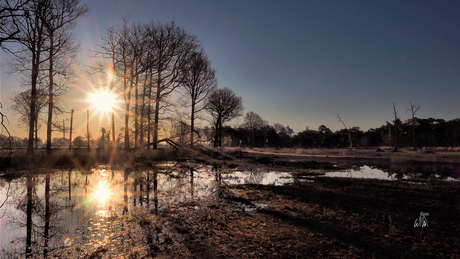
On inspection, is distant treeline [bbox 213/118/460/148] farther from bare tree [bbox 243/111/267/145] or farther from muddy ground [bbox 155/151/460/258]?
muddy ground [bbox 155/151/460/258]

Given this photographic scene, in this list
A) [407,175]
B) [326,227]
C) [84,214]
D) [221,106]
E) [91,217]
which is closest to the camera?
[326,227]

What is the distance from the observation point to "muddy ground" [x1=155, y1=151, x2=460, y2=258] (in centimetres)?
454

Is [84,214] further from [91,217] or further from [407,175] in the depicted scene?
[407,175]

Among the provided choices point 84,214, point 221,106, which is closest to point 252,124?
point 221,106

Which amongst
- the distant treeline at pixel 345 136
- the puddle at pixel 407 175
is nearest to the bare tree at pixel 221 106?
the distant treeline at pixel 345 136

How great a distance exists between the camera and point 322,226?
5906 mm

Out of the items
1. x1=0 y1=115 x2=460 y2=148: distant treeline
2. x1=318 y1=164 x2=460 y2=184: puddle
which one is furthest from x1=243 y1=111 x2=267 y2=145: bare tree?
x1=318 y1=164 x2=460 y2=184: puddle

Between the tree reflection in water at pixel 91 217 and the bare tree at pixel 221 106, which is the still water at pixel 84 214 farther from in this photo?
the bare tree at pixel 221 106

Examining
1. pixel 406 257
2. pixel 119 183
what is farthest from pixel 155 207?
pixel 406 257

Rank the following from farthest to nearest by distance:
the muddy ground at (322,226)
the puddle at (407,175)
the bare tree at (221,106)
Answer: the bare tree at (221,106) → the puddle at (407,175) → the muddy ground at (322,226)

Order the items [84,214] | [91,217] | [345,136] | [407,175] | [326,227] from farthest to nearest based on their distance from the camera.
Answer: [345,136] → [407,175] → [84,214] → [91,217] → [326,227]

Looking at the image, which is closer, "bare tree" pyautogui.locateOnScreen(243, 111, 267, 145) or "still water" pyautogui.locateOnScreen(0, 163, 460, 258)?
"still water" pyautogui.locateOnScreen(0, 163, 460, 258)

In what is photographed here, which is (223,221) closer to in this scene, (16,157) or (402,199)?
(402,199)

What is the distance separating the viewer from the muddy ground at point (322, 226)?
454cm
